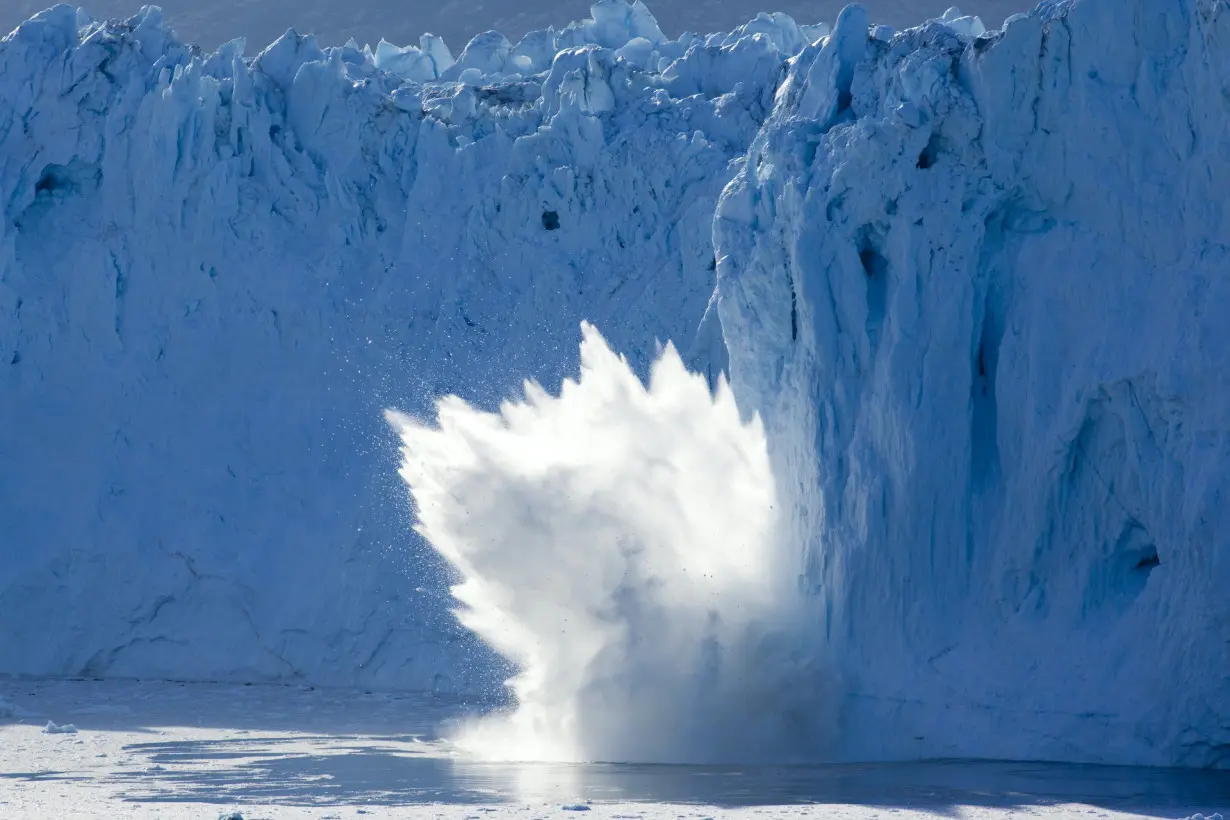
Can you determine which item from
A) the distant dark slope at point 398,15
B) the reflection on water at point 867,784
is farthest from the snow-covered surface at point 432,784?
the distant dark slope at point 398,15

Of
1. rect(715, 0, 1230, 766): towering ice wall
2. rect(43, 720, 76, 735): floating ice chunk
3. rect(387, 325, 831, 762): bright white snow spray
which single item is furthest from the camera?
rect(43, 720, 76, 735): floating ice chunk

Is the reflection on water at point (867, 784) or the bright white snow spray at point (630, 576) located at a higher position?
the bright white snow spray at point (630, 576)

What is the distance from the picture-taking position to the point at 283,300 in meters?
20.8

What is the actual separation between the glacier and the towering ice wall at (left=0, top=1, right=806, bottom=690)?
0.15 feet

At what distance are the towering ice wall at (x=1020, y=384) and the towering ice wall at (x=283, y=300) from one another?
5.41 metres

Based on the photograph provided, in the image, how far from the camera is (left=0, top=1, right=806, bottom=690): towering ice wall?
65.1 feet

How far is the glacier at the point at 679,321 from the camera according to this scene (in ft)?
Result: 39.6

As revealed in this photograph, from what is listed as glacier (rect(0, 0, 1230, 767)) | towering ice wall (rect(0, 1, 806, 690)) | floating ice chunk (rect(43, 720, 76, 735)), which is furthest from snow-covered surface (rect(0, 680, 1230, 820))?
towering ice wall (rect(0, 1, 806, 690))

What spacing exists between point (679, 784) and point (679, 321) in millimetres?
9621

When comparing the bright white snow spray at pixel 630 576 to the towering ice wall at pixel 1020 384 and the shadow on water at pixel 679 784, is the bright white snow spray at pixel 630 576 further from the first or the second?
the shadow on water at pixel 679 784

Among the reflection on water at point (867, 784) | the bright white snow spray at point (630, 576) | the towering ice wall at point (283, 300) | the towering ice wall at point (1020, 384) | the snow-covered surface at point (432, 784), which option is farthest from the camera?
the towering ice wall at point (283, 300)

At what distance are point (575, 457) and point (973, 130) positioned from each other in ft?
13.7

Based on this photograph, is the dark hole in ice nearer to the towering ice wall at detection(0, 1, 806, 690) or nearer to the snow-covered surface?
the snow-covered surface

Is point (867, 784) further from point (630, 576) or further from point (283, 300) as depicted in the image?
point (283, 300)
